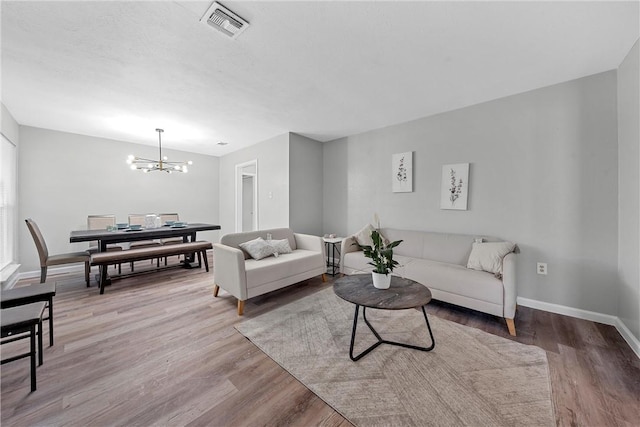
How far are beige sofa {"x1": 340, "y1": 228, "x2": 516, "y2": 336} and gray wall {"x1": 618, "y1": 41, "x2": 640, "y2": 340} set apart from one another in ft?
2.65

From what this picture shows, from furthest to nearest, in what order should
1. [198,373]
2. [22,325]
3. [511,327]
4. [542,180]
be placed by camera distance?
1. [542,180]
2. [511,327]
3. [198,373]
4. [22,325]

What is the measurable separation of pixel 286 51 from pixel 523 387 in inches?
117

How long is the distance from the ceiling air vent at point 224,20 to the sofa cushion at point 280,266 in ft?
7.03

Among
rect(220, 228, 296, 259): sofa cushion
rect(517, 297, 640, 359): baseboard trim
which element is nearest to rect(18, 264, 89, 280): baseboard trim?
rect(220, 228, 296, 259): sofa cushion

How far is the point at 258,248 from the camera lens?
301 centimetres

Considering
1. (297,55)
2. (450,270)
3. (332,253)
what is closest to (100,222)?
(332,253)

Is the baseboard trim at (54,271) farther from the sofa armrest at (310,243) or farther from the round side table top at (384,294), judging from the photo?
the round side table top at (384,294)

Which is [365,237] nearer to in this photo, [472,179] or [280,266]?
[280,266]

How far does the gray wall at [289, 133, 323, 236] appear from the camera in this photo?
421 centimetres

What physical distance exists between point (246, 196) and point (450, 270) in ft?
20.0

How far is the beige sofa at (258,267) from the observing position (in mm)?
2479

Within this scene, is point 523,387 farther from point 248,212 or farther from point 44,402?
point 248,212

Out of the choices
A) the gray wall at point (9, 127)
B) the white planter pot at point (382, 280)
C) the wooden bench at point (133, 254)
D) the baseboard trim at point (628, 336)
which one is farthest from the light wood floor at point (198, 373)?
the gray wall at point (9, 127)

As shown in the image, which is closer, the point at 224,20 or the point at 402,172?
the point at 224,20
